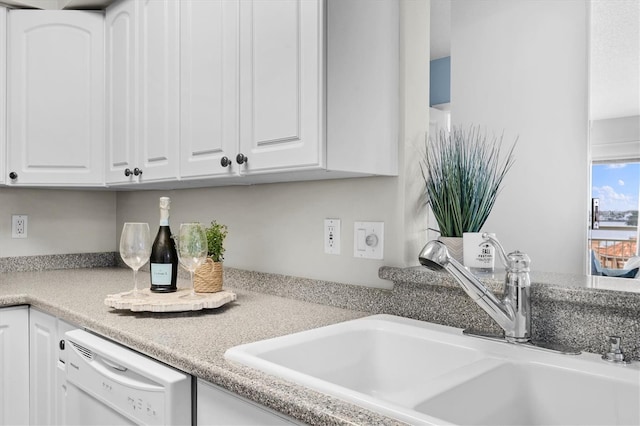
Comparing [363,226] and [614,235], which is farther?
[614,235]

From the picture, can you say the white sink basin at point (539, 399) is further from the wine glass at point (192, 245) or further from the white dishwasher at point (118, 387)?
the wine glass at point (192, 245)

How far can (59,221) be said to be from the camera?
270 cm

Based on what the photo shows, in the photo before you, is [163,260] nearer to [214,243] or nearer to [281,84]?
[214,243]

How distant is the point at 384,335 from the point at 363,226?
1.27ft

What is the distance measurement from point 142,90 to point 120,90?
23cm

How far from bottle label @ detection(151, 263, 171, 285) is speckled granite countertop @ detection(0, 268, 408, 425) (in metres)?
0.19

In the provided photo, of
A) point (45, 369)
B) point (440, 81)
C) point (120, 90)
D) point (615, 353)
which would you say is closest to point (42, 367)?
point (45, 369)

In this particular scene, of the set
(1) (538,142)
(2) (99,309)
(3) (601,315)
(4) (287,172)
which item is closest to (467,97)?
(1) (538,142)

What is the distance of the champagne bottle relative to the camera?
1760mm

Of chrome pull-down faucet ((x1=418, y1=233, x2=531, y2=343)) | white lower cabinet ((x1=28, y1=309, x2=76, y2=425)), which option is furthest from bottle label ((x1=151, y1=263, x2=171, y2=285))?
chrome pull-down faucet ((x1=418, y1=233, x2=531, y2=343))

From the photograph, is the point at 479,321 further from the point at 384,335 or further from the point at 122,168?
the point at 122,168

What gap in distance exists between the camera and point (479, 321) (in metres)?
1.29

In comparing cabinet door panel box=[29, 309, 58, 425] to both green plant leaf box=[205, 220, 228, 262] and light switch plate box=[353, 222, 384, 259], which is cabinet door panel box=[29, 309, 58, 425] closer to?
green plant leaf box=[205, 220, 228, 262]

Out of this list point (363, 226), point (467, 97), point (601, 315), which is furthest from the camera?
point (467, 97)
